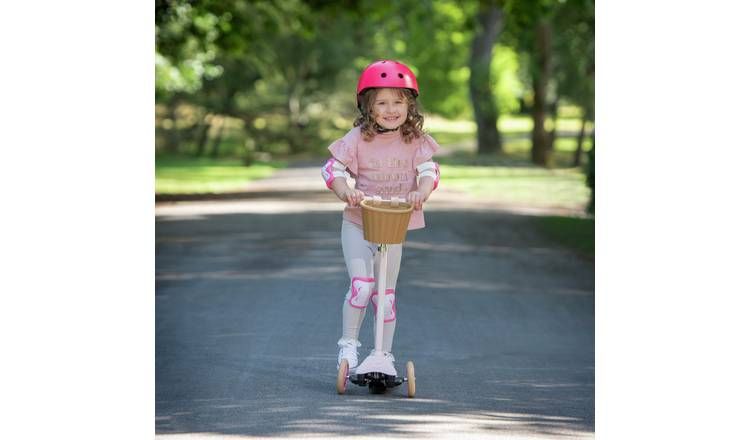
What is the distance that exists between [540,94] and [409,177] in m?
35.3

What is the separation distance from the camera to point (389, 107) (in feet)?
26.1

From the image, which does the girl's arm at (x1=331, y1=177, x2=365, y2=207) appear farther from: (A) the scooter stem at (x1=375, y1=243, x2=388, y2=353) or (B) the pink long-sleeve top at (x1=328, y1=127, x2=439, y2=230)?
(A) the scooter stem at (x1=375, y1=243, x2=388, y2=353)

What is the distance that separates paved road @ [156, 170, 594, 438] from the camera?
25.0 ft

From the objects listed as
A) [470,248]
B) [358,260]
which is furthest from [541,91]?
[358,260]

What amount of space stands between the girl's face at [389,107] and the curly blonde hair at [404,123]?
0.02 meters

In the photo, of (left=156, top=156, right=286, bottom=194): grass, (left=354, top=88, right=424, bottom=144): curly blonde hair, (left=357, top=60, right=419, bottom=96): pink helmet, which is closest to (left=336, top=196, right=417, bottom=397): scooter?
(left=354, top=88, right=424, bottom=144): curly blonde hair

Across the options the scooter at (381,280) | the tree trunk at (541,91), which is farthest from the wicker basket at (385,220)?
the tree trunk at (541,91)

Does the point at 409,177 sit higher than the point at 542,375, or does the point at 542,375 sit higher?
the point at 409,177

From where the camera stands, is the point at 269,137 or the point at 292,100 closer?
the point at 269,137

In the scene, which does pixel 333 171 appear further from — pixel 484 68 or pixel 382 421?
pixel 484 68
